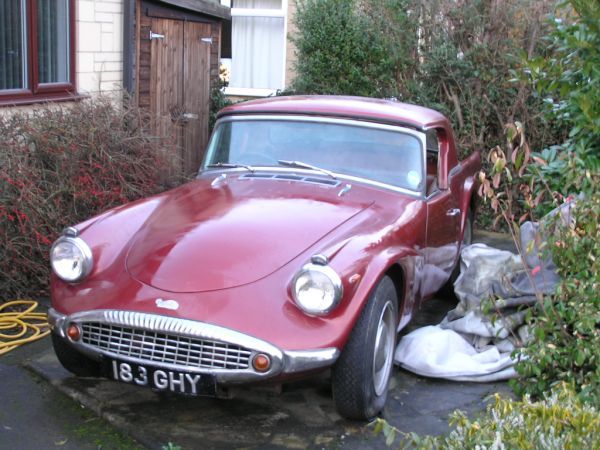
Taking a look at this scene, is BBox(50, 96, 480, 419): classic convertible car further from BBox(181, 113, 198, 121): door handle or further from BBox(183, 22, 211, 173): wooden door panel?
BBox(183, 22, 211, 173): wooden door panel

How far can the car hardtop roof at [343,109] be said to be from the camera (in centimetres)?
532

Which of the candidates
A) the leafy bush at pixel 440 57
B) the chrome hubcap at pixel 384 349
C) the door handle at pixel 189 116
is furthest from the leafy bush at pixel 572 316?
the door handle at pixel 189 116

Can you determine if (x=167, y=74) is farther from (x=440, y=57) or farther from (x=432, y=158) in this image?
(x=432, y=158)

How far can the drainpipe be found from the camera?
8664mm

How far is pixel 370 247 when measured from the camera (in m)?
4.16

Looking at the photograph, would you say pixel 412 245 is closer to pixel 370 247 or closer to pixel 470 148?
pixel 370 247

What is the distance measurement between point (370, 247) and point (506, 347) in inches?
57.9

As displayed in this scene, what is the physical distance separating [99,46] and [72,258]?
4945mm

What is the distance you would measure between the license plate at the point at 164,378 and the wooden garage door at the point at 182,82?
5380 mm

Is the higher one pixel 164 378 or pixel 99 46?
pixel 99 46

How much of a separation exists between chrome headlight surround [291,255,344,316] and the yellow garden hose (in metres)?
2.11

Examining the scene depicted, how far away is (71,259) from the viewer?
13.6ft

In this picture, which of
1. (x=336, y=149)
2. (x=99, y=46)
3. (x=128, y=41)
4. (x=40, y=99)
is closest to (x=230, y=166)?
(x=336, y=149)

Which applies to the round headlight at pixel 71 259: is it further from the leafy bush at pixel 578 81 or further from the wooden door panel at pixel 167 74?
the wooden door panel at pixel 167 74
